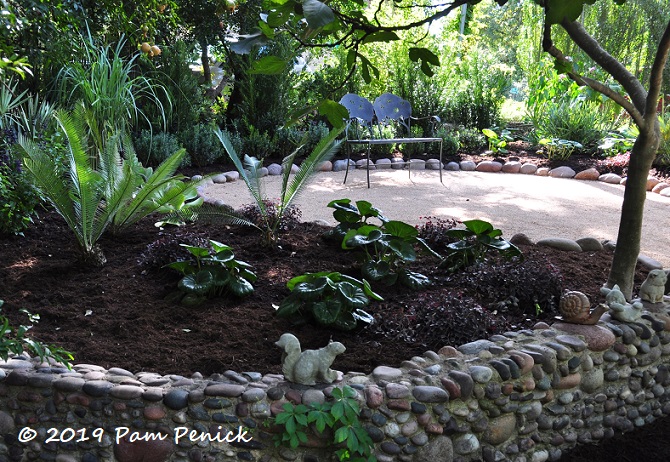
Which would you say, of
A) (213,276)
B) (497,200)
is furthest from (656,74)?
(497,200)

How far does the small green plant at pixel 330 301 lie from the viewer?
2.98m

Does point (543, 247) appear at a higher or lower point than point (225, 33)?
lower

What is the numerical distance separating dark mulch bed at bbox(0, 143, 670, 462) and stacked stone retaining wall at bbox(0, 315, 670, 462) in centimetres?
20

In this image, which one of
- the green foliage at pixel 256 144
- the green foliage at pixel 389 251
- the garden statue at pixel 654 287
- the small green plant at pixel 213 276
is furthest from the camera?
the green foliage at pixel 256 144

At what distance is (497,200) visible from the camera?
6688 millimetres

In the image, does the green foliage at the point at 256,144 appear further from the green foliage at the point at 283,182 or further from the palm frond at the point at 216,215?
the palm frond at the point at 216,215

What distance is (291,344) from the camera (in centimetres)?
243

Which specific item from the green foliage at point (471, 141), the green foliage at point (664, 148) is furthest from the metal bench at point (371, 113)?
the green foliage at point (664, 148)

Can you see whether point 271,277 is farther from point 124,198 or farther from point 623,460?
point 623,460

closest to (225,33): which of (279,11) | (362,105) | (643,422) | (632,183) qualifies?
(362,105)

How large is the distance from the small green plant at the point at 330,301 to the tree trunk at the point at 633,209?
1277mm

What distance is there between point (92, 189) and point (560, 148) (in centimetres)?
671

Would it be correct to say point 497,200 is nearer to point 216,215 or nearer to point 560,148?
point 560,148

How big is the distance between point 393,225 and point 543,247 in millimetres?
1275
